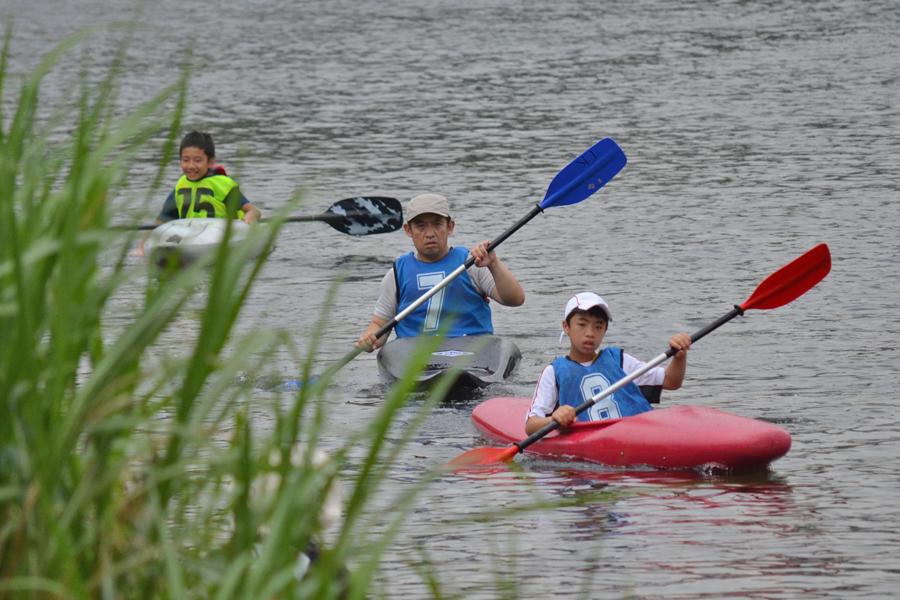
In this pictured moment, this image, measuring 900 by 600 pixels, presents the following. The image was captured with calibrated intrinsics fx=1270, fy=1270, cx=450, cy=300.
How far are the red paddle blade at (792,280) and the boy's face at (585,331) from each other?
84cm

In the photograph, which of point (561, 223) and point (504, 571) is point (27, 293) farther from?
point (561, 223)

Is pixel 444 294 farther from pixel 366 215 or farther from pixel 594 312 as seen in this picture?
pixel 366 215

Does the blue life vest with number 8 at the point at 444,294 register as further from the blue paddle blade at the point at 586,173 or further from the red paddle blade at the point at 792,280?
the red paddle blade at the point at 792,280

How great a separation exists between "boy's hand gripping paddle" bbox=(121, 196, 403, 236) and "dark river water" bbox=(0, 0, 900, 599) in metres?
0.56

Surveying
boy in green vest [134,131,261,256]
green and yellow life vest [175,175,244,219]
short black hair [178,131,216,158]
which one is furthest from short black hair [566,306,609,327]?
short black hair [178,131,216,158]

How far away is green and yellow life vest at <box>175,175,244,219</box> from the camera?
11.1 meters

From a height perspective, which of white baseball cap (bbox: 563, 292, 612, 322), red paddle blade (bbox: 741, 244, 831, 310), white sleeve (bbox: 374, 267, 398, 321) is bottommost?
Result: white sleeve (bbox: 374, 267, 398, 321)

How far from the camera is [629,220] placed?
1423cm

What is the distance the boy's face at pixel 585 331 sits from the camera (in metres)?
6.48

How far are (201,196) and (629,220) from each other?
5.18 metres

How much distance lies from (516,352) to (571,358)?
1692 mm

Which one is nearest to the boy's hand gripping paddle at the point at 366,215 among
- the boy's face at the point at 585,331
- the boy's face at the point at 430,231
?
the boy's face at the point at 430,231

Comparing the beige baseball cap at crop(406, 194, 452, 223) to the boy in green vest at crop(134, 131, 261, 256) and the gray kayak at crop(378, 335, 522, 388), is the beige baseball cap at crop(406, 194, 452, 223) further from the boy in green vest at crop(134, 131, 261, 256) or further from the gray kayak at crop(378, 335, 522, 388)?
the boy in green vest at crop(134, 131, 261, 256)

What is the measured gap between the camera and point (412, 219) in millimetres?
8016
